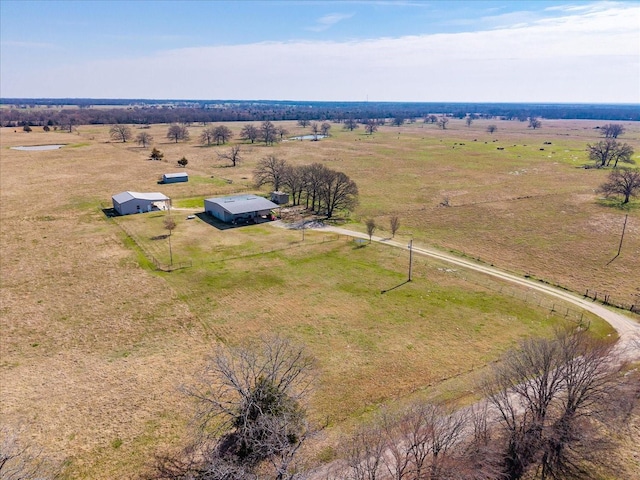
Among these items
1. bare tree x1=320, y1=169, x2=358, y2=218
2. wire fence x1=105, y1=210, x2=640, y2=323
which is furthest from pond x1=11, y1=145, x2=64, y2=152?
bare tree x1=320, y1=169, x2=358, y2=218

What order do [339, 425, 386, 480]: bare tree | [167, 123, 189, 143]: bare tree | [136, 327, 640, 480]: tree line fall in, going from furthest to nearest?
1. [167, 123, 189, 143]: bare tree
2. [136, 327, 640, 480]: tree line
3. [339, 425, 386, 480]: bare tree

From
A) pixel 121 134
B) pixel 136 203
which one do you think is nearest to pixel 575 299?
pixel 136 203

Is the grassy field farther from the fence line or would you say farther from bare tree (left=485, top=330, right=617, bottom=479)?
bare tree (left=485, top=330, right=617, bottom=479)

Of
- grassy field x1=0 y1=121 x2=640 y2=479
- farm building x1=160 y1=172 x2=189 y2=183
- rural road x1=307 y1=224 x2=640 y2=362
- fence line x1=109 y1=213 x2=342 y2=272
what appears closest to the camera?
grassy field x1=0 y1=121 x2=640 y2=479

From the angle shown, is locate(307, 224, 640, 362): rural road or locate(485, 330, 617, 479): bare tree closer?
locate(485, 330, 617, 479): bare tree

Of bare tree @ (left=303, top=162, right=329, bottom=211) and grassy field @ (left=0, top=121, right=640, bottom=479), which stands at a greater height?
bare tree @ (left=303, top=162, right=329, bottom=211)

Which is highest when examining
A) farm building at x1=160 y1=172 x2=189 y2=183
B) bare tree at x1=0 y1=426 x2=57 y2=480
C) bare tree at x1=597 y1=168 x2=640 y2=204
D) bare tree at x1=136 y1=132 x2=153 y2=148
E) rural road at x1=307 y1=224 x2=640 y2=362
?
bare tree at x1=136 y1=132 x2=153 y2=148

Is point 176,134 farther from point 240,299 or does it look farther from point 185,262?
point 240,299
